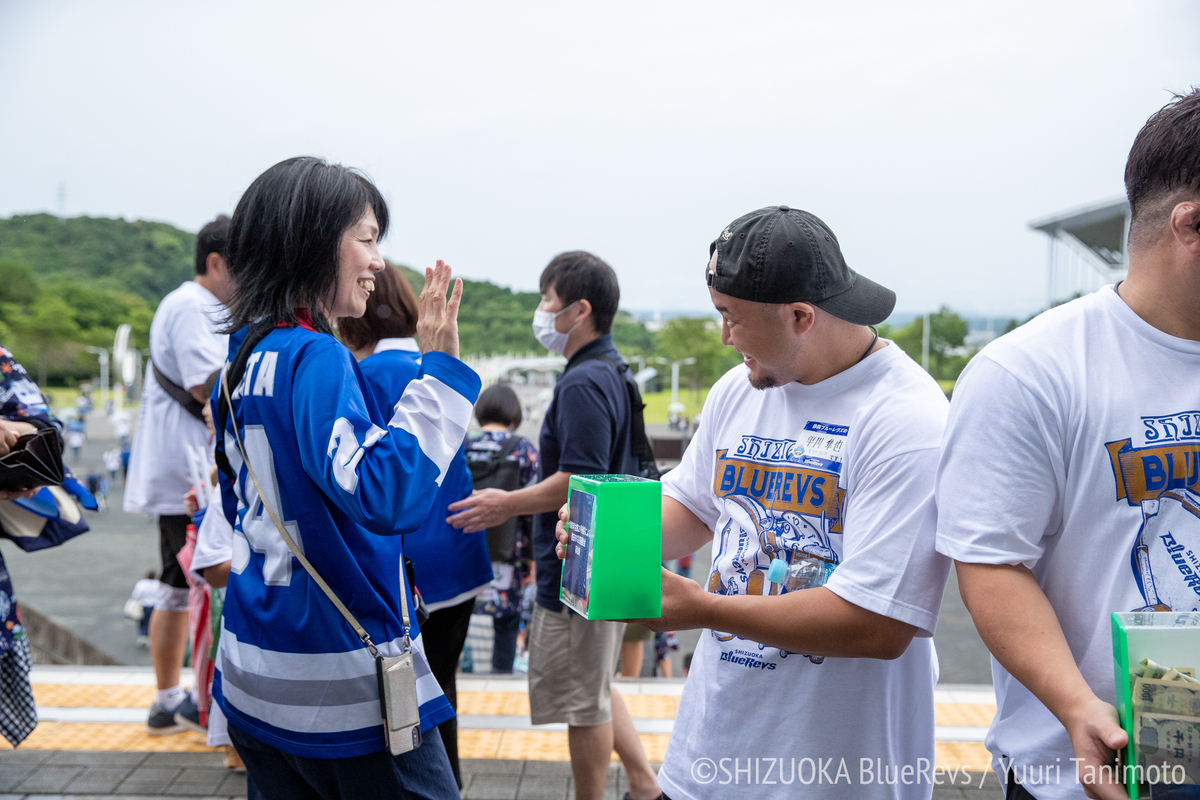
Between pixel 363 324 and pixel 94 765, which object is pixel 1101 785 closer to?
pixel 363 324

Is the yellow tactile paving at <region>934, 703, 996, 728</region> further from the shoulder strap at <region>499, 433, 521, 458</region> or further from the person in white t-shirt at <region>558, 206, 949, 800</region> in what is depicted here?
the shoulder strap at <region>499, 433, 521, 458</region>

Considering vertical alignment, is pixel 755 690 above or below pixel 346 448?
below

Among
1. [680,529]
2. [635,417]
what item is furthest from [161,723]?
[680,529]

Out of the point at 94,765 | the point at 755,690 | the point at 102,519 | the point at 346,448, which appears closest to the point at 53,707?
the point at 94,765

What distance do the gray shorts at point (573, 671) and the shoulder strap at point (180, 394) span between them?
159cm

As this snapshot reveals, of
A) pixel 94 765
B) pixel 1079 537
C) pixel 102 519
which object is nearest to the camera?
pixel 1079 537

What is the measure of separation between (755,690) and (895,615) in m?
0.30

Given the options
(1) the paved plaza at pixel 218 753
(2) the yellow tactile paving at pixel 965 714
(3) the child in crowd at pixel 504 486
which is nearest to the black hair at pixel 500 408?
(3) the child in crowd at pixel 504 486

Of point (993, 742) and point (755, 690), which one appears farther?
point (755, 690)

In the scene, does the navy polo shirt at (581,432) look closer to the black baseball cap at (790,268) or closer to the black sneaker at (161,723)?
the black baseball cap at (790,268)

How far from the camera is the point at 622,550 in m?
1.20

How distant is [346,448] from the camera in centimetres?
128

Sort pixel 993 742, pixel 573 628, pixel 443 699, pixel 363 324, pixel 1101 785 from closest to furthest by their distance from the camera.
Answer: pixel 1101 785 < pixel 993 742 < pixel 443 699 < pixel 363 324 < pixel 573 628

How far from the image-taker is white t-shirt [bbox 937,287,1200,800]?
107 cm
